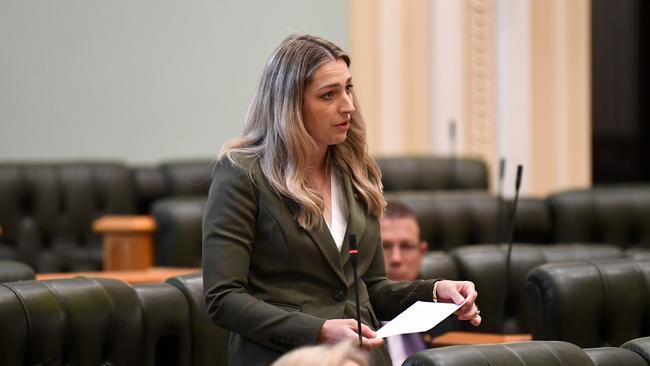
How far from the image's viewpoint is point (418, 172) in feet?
16.3

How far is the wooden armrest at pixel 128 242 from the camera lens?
4133mm

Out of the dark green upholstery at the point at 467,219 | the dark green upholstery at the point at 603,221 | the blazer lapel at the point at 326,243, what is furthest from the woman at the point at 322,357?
A: the dark green upholstery at the point at 603,221

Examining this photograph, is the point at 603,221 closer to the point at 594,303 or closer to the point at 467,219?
the point at 467,219

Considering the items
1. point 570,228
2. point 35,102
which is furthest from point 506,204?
point 35,102

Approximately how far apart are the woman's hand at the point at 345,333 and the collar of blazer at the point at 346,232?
147 mm

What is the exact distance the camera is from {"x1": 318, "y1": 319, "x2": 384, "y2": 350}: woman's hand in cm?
193

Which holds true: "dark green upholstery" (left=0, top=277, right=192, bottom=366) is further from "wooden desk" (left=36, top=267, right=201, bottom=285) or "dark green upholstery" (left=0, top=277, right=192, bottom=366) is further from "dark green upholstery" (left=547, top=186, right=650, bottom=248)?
"dark green upholstery" (left=547, top=186, right=650, bottom=248)

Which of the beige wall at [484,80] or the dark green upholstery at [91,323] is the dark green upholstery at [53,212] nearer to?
the beige wall at [484,80]

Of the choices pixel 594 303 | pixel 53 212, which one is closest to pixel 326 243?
pixel 594 303

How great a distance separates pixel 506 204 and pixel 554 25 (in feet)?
5.91

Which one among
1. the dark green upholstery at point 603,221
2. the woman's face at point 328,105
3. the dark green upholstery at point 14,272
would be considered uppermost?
the woman's face at point 328,105

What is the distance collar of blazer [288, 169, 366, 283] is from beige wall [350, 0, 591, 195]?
3459mm

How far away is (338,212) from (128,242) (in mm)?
2100

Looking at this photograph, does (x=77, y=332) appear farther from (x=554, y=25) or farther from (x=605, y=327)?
(x=554, y=25)
